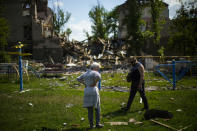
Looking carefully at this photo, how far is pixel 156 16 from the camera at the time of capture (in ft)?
95.2

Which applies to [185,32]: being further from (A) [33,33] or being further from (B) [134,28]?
(A) [33,33]

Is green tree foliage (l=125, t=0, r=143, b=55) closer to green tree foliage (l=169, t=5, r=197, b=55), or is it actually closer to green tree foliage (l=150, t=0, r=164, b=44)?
green tree foliage (l=150, t=0, r=164, b=44)

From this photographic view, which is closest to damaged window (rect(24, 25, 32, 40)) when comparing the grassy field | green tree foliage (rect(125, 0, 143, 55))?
green tree foliage (rect(125, 0, 143, 55))

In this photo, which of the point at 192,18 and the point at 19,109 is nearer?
the point at 19,109

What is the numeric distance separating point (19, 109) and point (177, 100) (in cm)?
576

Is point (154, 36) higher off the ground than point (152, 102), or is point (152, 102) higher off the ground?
point (154, 36)

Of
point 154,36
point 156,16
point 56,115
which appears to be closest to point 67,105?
point 56,115

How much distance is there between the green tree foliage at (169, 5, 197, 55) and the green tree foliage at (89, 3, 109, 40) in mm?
30586

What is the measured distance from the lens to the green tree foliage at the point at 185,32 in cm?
1828

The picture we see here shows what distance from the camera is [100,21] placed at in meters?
50.2

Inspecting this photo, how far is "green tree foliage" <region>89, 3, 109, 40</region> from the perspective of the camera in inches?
1929

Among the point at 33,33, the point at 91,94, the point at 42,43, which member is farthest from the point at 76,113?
the point at 33,33

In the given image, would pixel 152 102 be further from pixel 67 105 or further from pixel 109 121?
pixel 67 105

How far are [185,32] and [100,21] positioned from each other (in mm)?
34011
